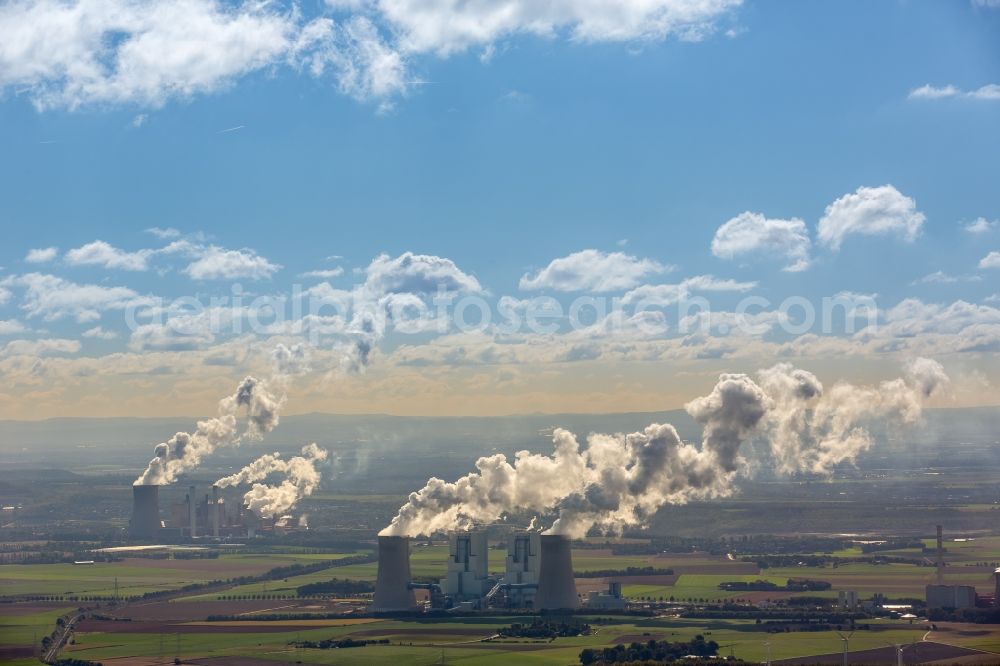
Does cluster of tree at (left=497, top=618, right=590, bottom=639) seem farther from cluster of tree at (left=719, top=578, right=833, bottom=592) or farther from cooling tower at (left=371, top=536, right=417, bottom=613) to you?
cluster of tree at (left=719, top=578, right=833, bottom=592)

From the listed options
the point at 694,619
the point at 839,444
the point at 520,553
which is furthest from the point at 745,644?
the point at 839,444

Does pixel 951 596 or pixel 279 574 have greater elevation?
pixel 279 574

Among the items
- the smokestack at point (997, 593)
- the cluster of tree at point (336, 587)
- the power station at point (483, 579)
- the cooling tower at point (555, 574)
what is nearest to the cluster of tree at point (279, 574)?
the cluster of tree at point (336, 587)

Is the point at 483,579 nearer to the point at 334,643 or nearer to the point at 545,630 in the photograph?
the point at 545,630

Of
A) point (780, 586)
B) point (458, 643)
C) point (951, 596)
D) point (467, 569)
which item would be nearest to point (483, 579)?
point (467, 569)

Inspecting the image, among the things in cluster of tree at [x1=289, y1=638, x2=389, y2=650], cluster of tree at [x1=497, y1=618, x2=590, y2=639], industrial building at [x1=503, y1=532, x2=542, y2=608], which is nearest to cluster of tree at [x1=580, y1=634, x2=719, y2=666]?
cluster of tree at [x1=497, y1=618, x2=590, y2=639]
